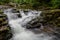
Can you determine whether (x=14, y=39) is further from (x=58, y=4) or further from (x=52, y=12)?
(x=58, y=4)

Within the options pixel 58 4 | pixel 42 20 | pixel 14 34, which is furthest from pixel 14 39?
pixel 58 4

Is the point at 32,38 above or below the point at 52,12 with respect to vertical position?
below

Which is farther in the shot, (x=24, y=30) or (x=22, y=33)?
(x=24, y=30)

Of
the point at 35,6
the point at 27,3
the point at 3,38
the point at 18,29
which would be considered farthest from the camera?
the point at 27,3

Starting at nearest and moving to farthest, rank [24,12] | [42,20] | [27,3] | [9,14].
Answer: [42,20]
[9,14]
[24,12]
[27,3]

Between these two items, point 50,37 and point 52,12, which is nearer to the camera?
point 50,37

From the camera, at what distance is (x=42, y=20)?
482 inches

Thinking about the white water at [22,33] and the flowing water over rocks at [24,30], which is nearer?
the white water at [22,33]

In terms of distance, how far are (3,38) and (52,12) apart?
5.55 metres

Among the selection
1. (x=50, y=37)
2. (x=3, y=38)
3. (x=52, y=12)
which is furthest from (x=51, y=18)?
(x=3, y=38)

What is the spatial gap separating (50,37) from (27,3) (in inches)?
415

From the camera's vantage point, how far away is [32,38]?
32.1 ft

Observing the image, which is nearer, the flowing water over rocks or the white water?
the white water

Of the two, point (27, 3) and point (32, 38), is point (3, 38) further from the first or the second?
point (27, 3)
